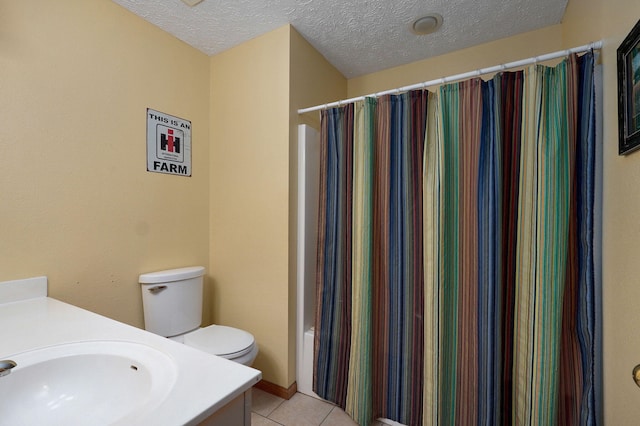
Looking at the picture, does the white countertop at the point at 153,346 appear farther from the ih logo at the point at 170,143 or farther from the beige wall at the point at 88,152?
the ih logo at the point at 170,143

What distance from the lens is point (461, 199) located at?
4.38 ft

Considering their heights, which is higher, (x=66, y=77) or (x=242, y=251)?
(x=66, y=77)

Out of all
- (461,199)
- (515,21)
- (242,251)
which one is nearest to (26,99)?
(242,251)

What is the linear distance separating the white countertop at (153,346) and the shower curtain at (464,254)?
1000 millimetres

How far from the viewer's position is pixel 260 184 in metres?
1.83

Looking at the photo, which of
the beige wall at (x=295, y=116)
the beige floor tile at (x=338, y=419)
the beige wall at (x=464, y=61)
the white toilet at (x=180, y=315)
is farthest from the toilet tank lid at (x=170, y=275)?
the beige wall at (x=464, y=61)

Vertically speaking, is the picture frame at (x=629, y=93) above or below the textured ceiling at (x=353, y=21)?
below

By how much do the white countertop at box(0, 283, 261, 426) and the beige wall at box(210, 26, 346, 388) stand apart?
37.4 inches

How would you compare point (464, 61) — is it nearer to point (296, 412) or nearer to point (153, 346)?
point (153, 346)

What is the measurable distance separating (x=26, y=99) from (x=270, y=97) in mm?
1127

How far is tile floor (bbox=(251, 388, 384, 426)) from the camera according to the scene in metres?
1.55

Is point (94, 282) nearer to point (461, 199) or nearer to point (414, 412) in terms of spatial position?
point (414, 412)

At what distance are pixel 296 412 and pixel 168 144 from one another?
176cm

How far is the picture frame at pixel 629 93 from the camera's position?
0.75 meters
